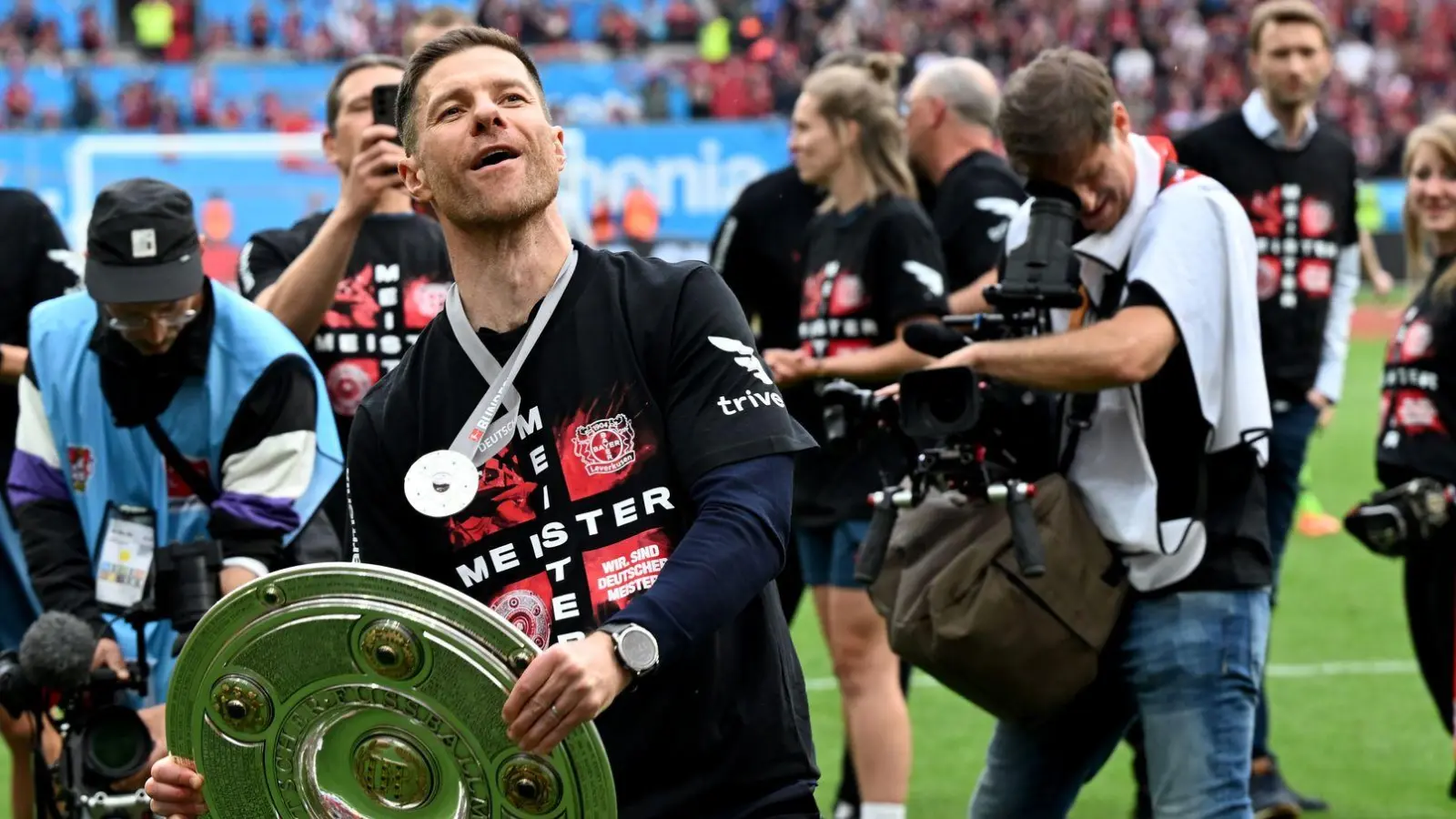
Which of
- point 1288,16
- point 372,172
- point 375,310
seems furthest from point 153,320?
point 1288,16

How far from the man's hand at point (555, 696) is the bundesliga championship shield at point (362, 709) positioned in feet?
0.13

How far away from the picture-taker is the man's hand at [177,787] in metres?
2.56

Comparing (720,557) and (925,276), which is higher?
Result: (720,557)

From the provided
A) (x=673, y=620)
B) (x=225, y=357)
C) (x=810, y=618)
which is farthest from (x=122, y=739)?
(x=810, y=618)

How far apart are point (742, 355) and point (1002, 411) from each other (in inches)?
58.0

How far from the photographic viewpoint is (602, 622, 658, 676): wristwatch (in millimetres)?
2354

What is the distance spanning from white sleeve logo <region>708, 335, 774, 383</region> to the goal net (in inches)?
802

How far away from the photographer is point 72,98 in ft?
98.3

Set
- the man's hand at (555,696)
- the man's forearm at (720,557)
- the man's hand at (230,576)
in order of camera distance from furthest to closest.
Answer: the man's hand at (230,576), the man's forearm at (720,557), the man's hand at (555,696)

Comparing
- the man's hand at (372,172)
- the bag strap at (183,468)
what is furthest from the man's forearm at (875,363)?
the bag strap at (183,468)

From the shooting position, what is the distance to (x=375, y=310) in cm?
534

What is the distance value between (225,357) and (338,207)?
2.58 ft

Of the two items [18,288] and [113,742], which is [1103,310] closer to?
[113,742]

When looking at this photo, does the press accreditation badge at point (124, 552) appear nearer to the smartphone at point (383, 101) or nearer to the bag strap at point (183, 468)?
the bag strap at point (183, 468)
